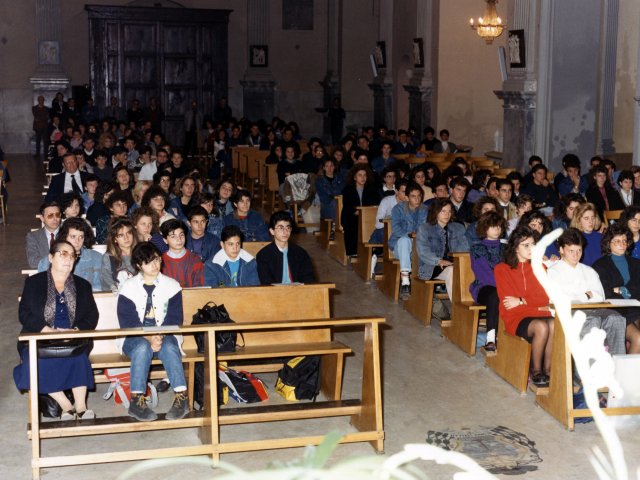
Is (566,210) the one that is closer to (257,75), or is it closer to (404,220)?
(404,220)

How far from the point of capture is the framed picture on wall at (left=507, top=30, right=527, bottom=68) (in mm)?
14930

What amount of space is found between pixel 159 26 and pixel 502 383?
2021cm

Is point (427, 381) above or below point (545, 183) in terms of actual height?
below

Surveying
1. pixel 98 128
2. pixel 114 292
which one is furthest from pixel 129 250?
pixel 98 128

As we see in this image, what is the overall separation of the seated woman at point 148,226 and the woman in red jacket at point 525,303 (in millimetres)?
2980

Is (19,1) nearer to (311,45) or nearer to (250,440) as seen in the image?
(311,45)

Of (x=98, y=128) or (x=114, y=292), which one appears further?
(x=98, y=128)

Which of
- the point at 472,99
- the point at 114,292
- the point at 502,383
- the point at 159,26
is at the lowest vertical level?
the point at 502,383

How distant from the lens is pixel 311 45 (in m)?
27.1

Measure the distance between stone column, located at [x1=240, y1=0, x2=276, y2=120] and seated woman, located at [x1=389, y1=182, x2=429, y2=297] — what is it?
Result: 16.5m

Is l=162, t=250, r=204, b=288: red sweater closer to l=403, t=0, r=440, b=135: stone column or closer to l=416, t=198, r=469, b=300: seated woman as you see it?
l=416, t=198, r=469, b=300: seated woman

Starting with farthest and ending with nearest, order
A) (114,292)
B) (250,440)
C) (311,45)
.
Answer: (311,45), (114,292), (250,440)

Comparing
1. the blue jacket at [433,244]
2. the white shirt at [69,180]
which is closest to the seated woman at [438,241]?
the blue jacket at [433,244]

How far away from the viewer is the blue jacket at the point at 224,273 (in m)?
7.70
